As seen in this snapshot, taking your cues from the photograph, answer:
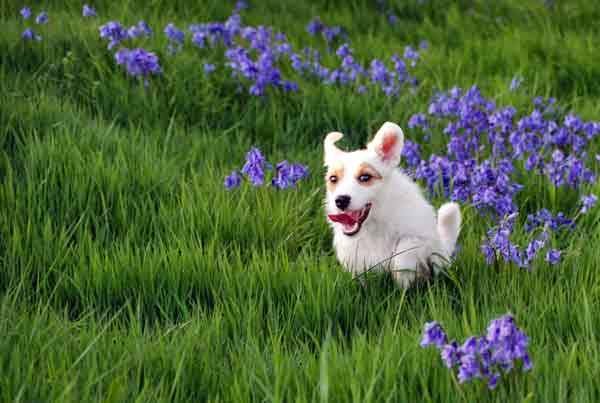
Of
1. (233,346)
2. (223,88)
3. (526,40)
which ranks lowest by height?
(233,346)

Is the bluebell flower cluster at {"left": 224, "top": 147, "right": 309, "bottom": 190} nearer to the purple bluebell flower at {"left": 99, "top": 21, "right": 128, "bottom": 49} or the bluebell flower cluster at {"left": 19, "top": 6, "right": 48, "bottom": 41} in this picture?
the purple bluebell flower at {"left": 99, "top": 21, "right": 128, "bottom": 49}

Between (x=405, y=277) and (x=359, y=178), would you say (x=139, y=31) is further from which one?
(x=405, y=277)

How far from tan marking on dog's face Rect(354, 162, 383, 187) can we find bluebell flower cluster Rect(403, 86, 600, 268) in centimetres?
71

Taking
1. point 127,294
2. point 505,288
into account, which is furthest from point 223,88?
point 505,288

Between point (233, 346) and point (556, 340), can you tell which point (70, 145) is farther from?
point (556, 340)

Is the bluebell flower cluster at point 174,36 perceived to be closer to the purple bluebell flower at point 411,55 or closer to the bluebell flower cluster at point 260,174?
the purple bluebell flower at point 411,55

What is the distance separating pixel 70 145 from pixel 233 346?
7.83ft

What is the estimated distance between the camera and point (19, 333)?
3541 mm

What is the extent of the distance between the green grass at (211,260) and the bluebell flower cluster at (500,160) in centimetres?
12

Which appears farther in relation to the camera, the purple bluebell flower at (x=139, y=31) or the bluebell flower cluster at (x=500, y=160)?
the purple bluebell flower at (x=139, y=31)

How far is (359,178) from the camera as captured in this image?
4.13 m

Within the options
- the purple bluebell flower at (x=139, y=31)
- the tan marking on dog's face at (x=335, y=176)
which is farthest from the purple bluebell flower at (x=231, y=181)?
the purple bluebell flower at (x=139, y=31)

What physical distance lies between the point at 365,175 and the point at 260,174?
0.98 metres

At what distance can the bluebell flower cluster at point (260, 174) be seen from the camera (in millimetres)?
4926
